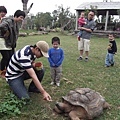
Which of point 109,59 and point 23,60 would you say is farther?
point 109,59

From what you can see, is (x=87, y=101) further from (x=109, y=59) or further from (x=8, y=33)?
(x=109, y=59)

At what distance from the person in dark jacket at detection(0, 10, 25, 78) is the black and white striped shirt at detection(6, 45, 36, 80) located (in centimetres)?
107

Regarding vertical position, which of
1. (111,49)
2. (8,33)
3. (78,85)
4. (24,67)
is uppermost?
(8,33)

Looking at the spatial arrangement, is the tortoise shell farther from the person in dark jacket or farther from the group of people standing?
the person in dark jacket

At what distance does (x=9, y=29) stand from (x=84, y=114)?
2352 millimetres

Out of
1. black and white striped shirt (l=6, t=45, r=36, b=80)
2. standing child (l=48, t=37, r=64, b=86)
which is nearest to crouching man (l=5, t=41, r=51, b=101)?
black and white striped shirt (l=6, t=45, r=36, b=80)

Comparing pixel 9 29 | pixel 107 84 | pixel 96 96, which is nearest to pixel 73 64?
pixel 107 84

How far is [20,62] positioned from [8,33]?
140cm

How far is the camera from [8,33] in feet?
14.2

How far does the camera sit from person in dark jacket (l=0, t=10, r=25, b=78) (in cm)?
418

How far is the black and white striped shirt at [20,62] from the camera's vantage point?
3093 mm

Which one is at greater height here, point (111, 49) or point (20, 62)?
point (20, 62)

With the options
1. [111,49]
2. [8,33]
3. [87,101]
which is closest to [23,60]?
[87,101]

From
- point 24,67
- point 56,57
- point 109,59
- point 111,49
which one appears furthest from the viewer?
point 109,59
